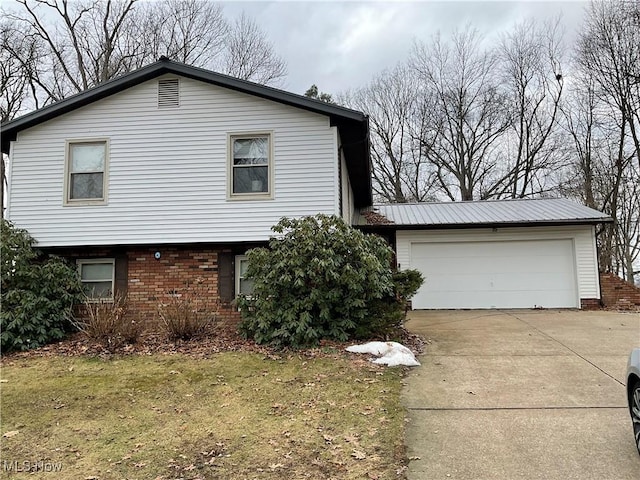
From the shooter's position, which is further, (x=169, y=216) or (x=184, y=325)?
(x=169, y=216)

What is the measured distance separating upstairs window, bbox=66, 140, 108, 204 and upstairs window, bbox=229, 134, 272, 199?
9.31 ft

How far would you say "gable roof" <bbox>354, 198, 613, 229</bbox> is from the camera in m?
12.3

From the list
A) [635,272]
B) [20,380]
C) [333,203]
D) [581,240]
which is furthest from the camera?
[635,272]

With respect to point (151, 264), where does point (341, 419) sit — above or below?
below

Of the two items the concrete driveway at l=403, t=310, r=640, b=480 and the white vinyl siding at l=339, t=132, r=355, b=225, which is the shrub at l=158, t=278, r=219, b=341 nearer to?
the white vinyl siding at l=339, t=132, r=355, b=225

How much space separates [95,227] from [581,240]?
1242 cm

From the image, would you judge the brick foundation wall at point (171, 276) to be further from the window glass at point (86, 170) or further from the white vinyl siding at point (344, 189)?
the white vinyl siding at point (344, 189)

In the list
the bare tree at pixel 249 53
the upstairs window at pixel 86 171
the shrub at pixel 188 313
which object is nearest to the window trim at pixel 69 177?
the upstairs window at pixel 86 171

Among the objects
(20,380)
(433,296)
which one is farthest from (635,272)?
(20,380)

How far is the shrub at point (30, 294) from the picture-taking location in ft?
25.6

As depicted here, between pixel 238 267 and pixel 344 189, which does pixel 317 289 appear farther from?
pixel 344 189

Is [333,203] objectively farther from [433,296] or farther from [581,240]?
[581,240]

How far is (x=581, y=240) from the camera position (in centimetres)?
1229

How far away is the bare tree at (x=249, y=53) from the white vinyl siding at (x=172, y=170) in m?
15.1
